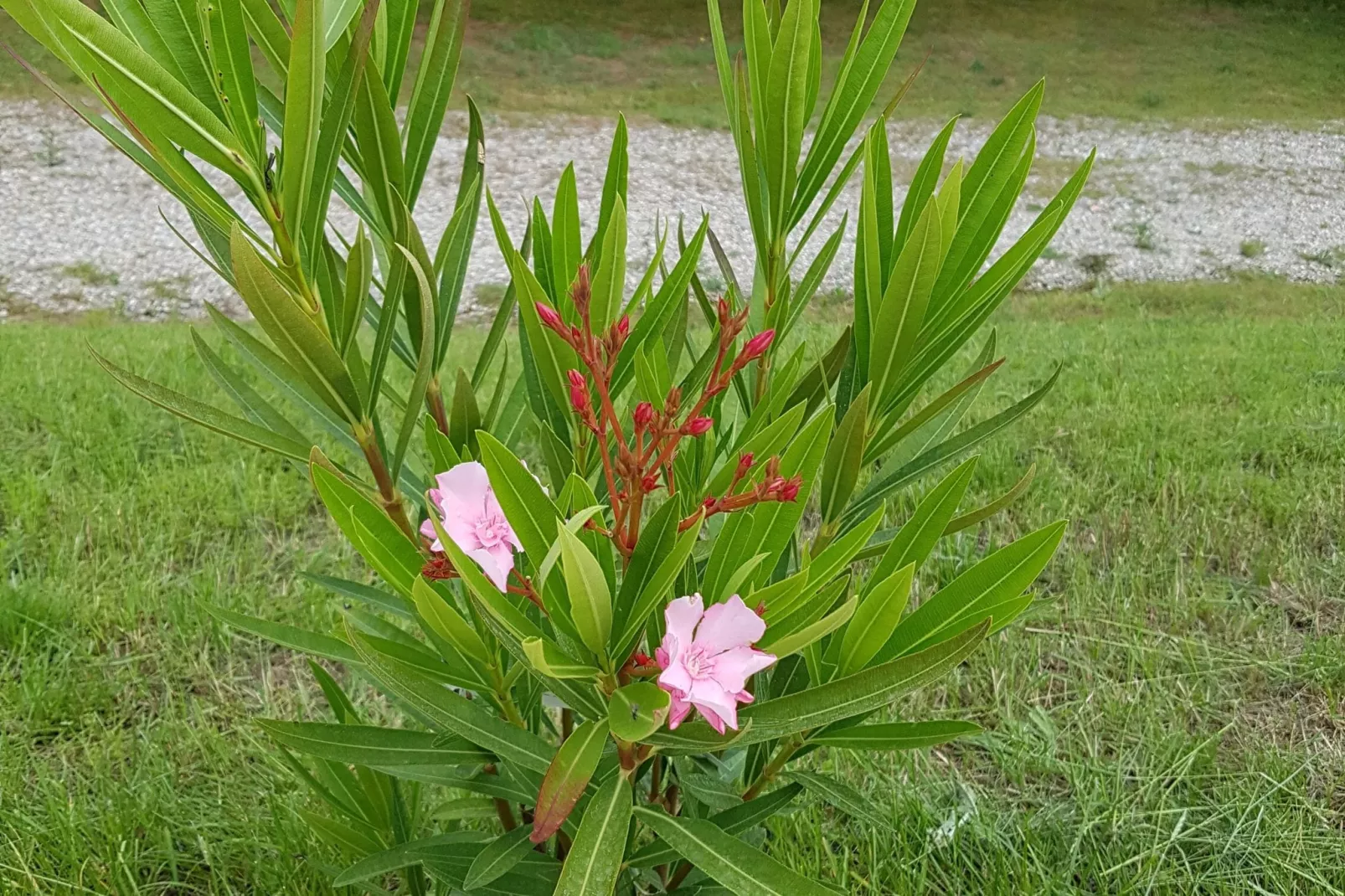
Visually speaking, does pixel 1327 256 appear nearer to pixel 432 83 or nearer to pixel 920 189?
pixel 920 189

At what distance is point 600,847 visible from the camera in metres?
0.54

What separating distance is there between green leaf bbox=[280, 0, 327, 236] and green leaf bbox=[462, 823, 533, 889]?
1.46 ft

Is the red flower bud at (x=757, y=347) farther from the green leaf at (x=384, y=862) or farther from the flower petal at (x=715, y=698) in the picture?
the green leaf at (x=384, y=862)

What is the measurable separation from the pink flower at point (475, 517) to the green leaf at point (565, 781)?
3.9 inches

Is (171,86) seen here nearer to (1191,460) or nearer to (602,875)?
(602,875)

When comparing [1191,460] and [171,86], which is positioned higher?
[171,86]

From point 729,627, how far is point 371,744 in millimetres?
344

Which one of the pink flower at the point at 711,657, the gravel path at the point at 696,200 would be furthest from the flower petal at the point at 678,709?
the gravel path at the point at 696,200

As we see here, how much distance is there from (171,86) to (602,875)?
467 mm

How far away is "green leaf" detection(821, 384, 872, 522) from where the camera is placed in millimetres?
616

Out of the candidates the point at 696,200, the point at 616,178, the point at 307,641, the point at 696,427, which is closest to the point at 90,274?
the point at 696,200

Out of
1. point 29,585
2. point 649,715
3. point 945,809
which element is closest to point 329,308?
point 649,715

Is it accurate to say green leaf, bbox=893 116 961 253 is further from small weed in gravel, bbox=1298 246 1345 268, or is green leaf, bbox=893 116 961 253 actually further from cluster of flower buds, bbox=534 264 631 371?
small weed in gravel, bbox=1298 246 1345 268

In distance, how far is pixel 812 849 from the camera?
1.24 m
